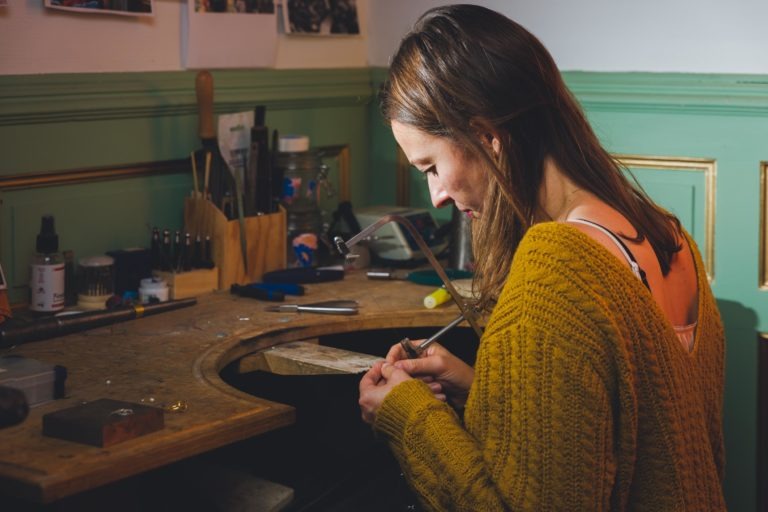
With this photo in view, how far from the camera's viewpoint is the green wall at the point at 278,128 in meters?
2.17

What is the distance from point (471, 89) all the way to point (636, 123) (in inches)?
49.3

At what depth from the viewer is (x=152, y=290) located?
2.23 metres

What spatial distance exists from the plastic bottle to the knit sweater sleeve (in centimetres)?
111

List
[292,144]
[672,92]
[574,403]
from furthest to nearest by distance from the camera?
[292,144] → [672,92] → [574,403]

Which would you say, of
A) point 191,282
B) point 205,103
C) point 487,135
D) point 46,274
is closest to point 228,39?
point 205,103

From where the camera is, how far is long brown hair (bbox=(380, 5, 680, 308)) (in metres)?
1.41

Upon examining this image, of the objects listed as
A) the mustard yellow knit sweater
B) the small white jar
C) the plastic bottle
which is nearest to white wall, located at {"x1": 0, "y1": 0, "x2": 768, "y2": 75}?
the plastic bottle

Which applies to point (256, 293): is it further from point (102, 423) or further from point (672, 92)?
point (672, 92)

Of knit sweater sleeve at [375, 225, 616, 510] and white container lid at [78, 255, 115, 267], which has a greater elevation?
white container lid at [78, 255, 115, 267]

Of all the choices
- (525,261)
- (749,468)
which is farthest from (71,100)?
(749,468)

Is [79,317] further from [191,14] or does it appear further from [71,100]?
[191,14]

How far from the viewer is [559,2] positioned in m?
2.66

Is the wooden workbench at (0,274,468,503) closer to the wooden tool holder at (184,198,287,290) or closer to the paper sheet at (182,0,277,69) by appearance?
the wooden tool holder at (184,198,287,290)

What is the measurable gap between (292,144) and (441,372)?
3.44ft
